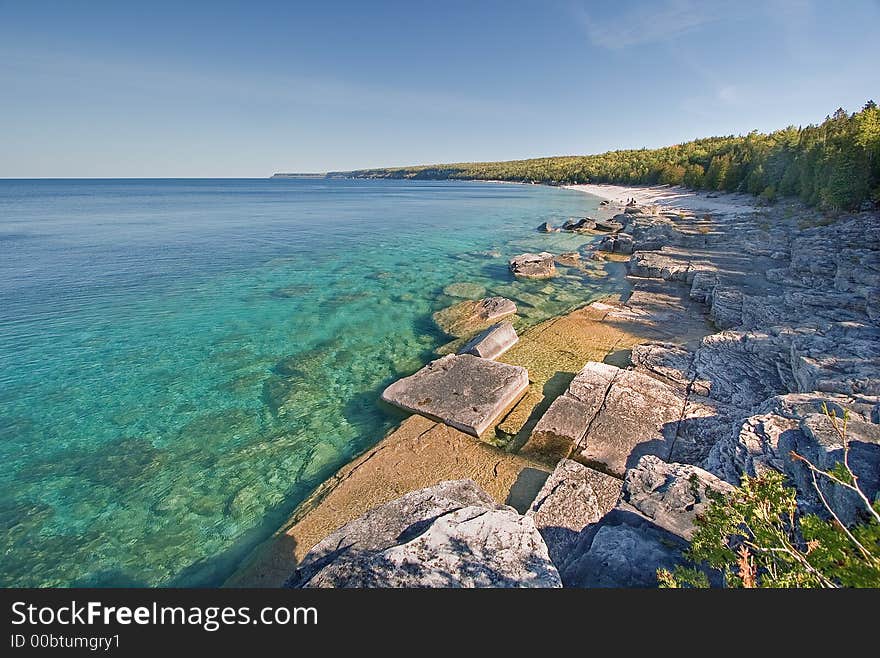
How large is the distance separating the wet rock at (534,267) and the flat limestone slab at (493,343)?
1023cm

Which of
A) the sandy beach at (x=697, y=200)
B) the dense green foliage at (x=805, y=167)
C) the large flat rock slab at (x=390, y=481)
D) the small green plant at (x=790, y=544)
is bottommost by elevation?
the large flat rock slab at (x=390, y=481)

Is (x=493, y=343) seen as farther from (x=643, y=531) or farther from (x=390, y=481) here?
(x=643, y=531)

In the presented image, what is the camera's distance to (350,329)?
15.2 m

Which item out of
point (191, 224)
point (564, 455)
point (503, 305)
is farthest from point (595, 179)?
point (564, 455)

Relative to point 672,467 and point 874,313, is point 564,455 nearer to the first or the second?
point 672,467

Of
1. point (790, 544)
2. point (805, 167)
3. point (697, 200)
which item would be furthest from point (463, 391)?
point (697, 200)

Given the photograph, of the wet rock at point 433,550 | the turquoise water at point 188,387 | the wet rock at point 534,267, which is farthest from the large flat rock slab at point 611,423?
the wet rock at point 534,267

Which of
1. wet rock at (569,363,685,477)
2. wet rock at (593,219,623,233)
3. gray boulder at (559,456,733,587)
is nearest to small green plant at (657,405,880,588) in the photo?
gray boulder at (559,456,733,587)

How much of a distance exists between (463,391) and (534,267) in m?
14.7

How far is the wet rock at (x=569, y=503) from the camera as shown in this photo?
559cm

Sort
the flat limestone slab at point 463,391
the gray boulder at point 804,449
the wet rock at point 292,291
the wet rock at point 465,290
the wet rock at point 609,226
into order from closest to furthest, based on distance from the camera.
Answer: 1. the gray boulder at point 804,449
2. the flat limestone slab at point 463,391
3. the wet rock at point 465,290
4. the wet rock at point 292,291
5. the wet rock at point 609,226

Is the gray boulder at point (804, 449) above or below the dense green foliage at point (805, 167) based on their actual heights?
below

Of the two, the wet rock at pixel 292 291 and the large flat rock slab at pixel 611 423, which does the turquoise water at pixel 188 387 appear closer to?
the wet rock at pixel 292 291

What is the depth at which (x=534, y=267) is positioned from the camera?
72.6 feet
